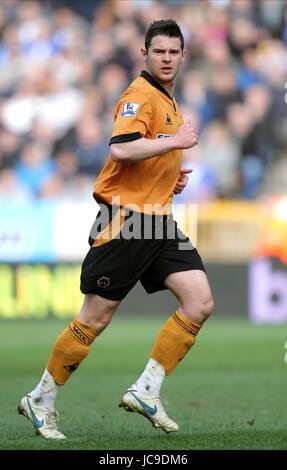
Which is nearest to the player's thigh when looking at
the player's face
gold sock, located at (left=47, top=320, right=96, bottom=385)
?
gold sock, located at (left=47, top=320, right=96, bottom=385)

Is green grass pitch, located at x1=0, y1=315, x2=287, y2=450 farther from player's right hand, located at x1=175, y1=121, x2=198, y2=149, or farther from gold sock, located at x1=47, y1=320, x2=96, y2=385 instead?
player's right hand, located at x1=175, y1=121, x2=198, y2=149

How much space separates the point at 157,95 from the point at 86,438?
1.82m

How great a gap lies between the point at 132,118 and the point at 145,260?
76 centimetres

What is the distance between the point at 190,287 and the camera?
5543 mm

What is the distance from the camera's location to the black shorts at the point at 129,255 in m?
5.53

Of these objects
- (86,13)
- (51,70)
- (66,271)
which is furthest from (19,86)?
(66,271)

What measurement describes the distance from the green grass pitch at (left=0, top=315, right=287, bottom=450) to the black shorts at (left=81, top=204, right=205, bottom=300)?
80 centimetres

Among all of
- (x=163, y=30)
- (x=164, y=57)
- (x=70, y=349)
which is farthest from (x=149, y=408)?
(x=163, y=30)

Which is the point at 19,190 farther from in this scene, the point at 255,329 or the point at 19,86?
the point at 255,329

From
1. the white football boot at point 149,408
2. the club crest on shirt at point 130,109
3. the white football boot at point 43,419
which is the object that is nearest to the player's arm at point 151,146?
the club crest on shirt at point 130,109

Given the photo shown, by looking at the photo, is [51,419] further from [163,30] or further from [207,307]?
[163,30]

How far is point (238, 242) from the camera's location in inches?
562

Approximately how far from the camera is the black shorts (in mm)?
5531
